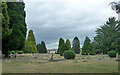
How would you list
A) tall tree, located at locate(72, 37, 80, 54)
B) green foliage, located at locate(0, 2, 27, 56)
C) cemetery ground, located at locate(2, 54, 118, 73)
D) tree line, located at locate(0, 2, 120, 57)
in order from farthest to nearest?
tall tree, located at locate(72, 37, 80, 54) → green foliage, located at locate(0, 2, 27, 56) → tree line, located at locate(0, 2, 120, 57) → cemetery ground, located at locate(2, 54, 118, 73)

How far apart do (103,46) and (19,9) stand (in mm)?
27506

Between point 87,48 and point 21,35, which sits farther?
point 87,48

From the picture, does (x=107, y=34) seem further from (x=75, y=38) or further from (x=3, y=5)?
(x=3, y=5)

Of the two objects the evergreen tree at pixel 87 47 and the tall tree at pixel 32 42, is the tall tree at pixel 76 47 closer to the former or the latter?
the evergreen tree at pixel 87 47

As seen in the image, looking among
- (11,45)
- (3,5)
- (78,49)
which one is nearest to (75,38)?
(78,49)

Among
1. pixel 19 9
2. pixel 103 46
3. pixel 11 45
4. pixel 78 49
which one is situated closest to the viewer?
pixel 11 45

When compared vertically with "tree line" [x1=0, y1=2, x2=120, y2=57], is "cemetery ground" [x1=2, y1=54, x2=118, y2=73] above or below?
below

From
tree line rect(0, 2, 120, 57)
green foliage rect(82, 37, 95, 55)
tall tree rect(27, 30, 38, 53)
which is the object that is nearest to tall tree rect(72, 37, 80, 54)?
tree line rect(0, 2, 120, 57)

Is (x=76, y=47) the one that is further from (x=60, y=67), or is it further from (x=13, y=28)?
(x=60, y=67)

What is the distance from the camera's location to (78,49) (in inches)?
2016

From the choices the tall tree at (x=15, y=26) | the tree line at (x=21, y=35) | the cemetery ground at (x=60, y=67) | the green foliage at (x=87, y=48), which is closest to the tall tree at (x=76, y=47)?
the tree line at (x=21, y=35)

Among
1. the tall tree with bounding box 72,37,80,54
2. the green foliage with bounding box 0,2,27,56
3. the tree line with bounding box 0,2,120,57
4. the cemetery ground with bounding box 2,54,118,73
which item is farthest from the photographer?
the tall tree with bounding box 72,37,80,54

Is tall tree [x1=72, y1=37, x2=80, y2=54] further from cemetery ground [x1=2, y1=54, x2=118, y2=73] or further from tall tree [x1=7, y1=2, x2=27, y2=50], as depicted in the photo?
cemetery ground [x1=2, y1=54, x2=118, y2=73]

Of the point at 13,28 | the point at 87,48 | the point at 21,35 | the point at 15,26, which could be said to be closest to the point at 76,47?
the point at 87,48
